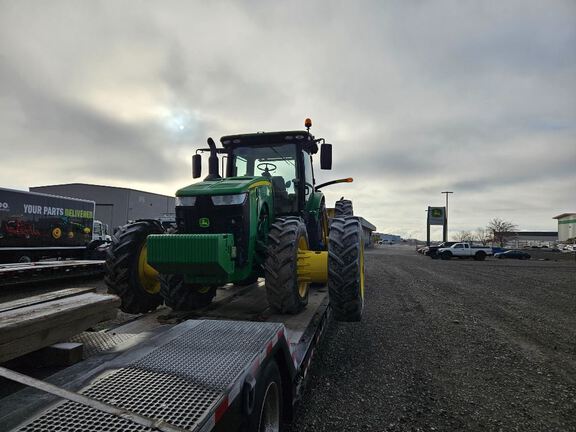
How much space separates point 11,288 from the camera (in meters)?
8.97

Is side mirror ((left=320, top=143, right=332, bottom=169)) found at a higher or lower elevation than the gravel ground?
higher

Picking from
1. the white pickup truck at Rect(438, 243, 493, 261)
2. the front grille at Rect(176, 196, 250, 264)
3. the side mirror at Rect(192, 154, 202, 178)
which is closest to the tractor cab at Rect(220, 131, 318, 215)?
the side mirror at Rect(192, 154, 202, 178)

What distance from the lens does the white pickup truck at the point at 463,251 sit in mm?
31422

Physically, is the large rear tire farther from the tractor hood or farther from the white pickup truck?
the white pickup truck

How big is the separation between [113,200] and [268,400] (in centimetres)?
4070

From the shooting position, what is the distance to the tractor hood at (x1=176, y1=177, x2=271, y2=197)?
4.22 metres

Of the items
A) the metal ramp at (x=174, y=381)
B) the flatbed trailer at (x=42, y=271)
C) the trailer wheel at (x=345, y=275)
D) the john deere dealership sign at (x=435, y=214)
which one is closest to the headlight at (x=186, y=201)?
the trailer wheel at (x=345, y=275)

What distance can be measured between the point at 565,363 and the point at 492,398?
1.86m

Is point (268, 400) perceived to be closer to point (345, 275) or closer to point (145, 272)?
point (345, 275)

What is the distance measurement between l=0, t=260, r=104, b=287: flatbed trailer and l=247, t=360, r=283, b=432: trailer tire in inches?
326

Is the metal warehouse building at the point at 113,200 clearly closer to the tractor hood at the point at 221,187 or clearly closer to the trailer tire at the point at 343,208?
the trailer tire at the point at 343,208

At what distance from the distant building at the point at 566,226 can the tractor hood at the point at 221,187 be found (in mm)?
108800

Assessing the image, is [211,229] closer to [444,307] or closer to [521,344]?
[521,344]

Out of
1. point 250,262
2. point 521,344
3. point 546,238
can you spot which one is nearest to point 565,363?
point 521,344
